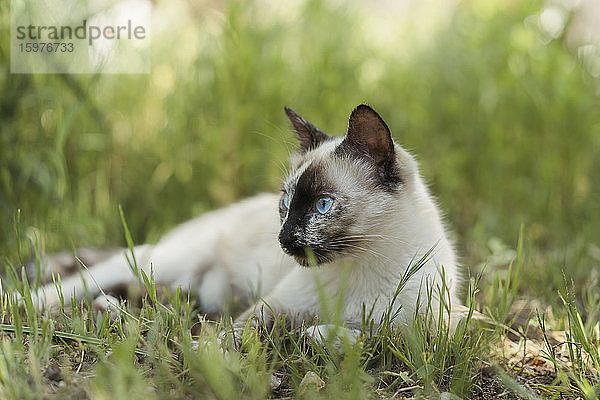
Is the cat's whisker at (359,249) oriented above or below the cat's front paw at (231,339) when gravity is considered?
above

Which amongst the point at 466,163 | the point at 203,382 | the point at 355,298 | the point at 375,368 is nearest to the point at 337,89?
the point at 466,163

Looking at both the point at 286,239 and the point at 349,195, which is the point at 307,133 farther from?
the point at 286,239

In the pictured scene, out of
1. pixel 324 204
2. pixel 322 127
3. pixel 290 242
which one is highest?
pixel 322 127

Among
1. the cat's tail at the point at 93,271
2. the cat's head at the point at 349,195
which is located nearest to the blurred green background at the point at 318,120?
the cat's tail at the point at 93,271

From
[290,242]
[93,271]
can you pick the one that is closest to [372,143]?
[290,242]

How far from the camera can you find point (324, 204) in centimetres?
193

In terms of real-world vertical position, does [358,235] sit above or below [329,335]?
above

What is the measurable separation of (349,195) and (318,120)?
1.71m

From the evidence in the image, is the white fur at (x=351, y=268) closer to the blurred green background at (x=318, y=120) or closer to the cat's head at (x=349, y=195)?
the cat's head at (x=349, y=195)

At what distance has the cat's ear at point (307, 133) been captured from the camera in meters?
2.27

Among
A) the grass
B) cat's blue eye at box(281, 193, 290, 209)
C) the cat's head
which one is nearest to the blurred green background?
the grass

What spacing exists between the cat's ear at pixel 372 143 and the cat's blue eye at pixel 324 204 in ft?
0.67

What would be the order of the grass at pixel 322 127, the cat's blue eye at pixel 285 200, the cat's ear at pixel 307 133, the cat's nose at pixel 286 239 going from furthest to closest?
the grass at pixel 322 127 < the cat's ear at pixel 307 133 < the cat's blue eye at pixel 285 200 < the cat's nose at pixel 286 239

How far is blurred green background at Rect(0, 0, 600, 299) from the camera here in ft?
10.8
